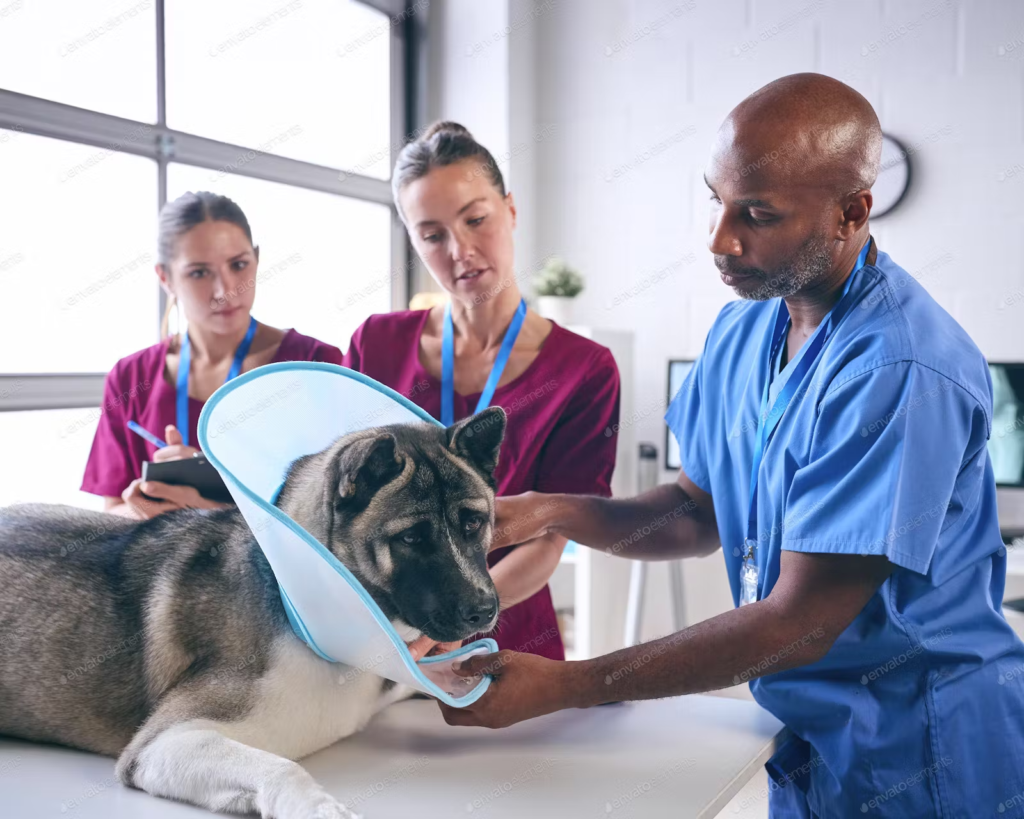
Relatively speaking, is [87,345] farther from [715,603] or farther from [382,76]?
[715,603]

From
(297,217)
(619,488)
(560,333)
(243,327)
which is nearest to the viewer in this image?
(560,333)

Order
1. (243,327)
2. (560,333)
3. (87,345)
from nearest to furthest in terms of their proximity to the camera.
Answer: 1. (560,333)
2. (243,327)
3. (87,345)

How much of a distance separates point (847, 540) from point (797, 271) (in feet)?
1.25

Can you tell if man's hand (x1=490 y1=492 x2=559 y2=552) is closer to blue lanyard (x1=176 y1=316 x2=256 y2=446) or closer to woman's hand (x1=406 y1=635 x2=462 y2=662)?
woman's hand (x1=406 y1=635 x2=462 y2=662)

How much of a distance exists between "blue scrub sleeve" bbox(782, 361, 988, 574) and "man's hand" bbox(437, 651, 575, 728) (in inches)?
13.8

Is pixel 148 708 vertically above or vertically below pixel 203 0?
below

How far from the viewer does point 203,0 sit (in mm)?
3557

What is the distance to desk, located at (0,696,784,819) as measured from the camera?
3.43ft

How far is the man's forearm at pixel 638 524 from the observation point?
5.21 ft

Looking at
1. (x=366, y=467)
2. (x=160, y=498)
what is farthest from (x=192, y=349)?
(x=366, y=467)

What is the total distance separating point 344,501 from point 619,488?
3.39m

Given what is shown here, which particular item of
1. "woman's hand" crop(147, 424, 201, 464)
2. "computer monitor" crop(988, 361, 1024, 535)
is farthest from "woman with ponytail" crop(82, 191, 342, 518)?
"computer monitor" crop(988, 361, 1024, 535)

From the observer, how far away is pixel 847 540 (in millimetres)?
1122

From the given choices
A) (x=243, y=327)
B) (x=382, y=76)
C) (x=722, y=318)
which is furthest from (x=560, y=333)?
(x=382, y=76)
